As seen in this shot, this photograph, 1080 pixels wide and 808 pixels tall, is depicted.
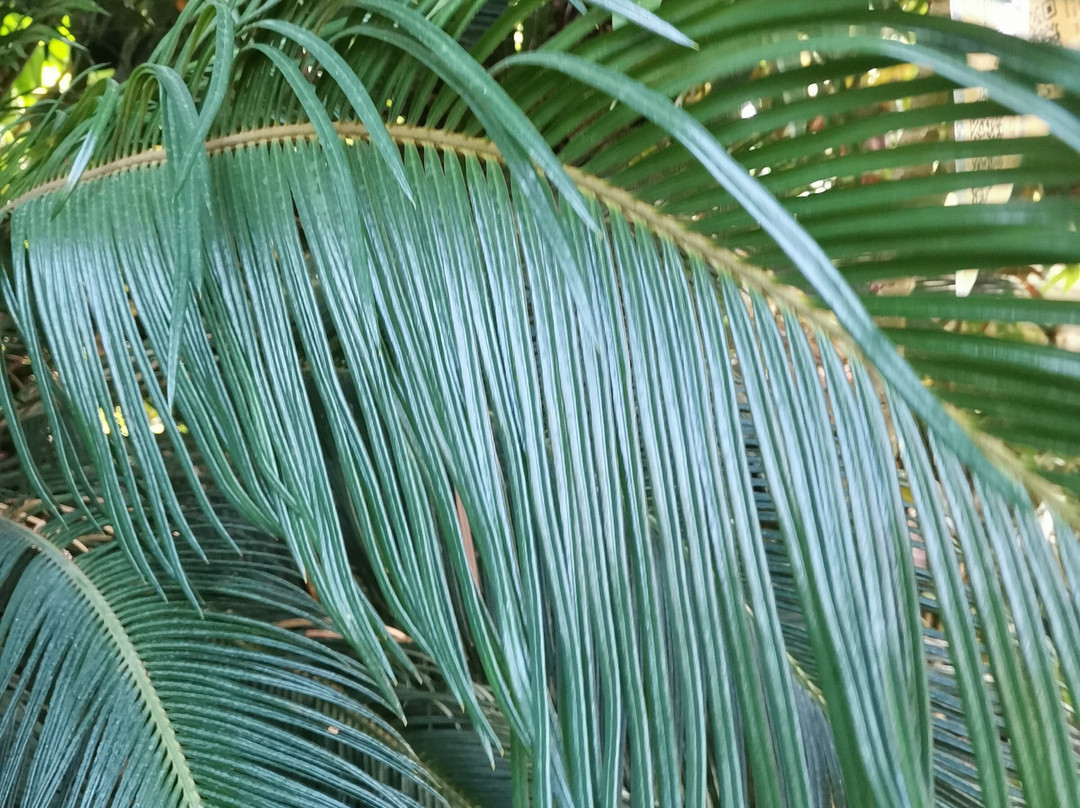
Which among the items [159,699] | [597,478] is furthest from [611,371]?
[159,699]

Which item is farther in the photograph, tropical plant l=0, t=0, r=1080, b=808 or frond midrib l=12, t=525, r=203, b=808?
frond midrib l=12, t=525, r=203, b=808

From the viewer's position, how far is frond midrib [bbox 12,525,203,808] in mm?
416

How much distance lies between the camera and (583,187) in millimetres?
345

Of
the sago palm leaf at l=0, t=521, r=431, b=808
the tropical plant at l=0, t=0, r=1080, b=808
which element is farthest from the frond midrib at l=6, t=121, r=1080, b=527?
the sago palm leaf at l=0, t=521, r=431, b=808

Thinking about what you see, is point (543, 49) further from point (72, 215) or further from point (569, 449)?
point (72, 215)

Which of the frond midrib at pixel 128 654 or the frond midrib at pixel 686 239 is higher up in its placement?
the frond midrib at pixel 686 239

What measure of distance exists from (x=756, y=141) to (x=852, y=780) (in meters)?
0.28

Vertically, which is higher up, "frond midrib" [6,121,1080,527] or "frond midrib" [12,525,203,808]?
"frond midrib" [6,121,1080,527]

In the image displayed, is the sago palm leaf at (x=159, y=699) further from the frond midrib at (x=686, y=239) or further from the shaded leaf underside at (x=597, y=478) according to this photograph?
the frond midrib at (x=686, y=239)

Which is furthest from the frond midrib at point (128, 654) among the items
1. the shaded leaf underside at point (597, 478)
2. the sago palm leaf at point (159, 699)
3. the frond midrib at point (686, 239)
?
the frond midrib at point (686, 239)

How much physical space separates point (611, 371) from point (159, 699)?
38 cm

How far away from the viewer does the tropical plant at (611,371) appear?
0.84 feet

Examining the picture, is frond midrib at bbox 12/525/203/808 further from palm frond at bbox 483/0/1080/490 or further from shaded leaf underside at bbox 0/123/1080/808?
palm frond at bbox 483/0/1080/490

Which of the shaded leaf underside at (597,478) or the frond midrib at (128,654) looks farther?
the frond midrib at (128,654)
